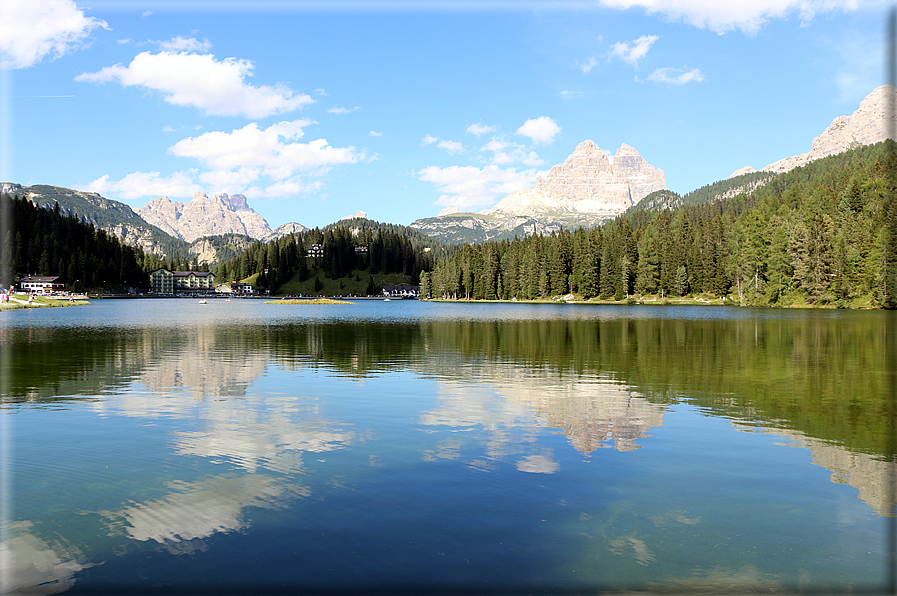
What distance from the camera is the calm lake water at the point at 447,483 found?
423 inches

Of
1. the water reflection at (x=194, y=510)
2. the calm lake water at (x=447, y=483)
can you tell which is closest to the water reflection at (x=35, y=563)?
the calm lake water at (x=447, y=483)

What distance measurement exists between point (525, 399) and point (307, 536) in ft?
58.9

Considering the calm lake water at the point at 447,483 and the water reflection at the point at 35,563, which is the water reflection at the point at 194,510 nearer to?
the calm lake water at the point at 447,483

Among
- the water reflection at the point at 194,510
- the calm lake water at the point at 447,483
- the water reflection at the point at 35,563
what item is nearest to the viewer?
the water reflection at the point at 35,563

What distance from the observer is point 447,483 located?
50.8ft

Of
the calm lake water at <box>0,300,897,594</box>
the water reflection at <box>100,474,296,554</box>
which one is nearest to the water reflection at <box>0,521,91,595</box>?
the calm lake water at <box>0,300,897,594</box>

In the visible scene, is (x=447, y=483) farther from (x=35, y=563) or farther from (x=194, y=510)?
(x=35, y=563)

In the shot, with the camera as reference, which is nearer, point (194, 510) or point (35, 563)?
point (35, 563)

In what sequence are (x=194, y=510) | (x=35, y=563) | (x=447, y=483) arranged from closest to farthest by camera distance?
(x=35, y=563), (x=194, y=510), (x=447, y=483)

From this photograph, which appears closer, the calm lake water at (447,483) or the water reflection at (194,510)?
the calm lake water at (447,483)

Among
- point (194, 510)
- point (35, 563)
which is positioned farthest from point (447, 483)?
point (35, 563)

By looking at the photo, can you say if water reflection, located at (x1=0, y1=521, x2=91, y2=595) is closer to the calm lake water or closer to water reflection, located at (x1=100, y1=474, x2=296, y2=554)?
the calm lake water

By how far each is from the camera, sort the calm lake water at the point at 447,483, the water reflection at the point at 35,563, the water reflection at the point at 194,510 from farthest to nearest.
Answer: the water reflection at the point at 194,510 → the calm lake water at the point at 447,483 → the water reflection at the point at 35,563

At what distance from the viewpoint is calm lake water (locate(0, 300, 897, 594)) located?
10742mm
